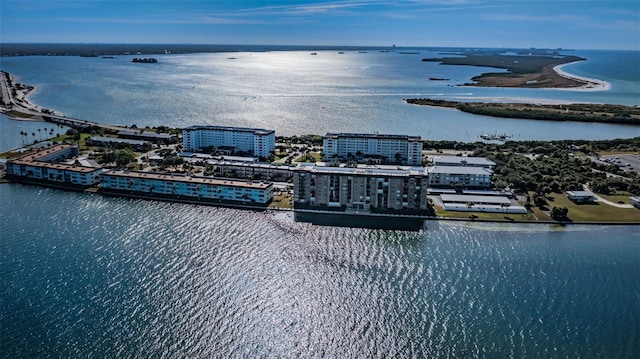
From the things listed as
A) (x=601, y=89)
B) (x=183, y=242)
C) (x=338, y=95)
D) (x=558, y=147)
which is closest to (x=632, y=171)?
(x=558, y=147)

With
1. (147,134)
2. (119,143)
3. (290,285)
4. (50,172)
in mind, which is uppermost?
(147,134)

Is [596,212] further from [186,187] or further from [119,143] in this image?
[119,143]

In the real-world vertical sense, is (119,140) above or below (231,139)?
below

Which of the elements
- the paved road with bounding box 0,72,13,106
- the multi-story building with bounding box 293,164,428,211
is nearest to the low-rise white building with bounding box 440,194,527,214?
the multi-story building with bounding box 293,164,428,211

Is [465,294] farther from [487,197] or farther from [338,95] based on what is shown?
[338,95]

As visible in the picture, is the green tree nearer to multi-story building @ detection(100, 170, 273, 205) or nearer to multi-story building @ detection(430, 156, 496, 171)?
multi-story building @ detection(430, 156, 496, 171)

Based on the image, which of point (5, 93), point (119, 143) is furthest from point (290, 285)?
point (5, 93)
